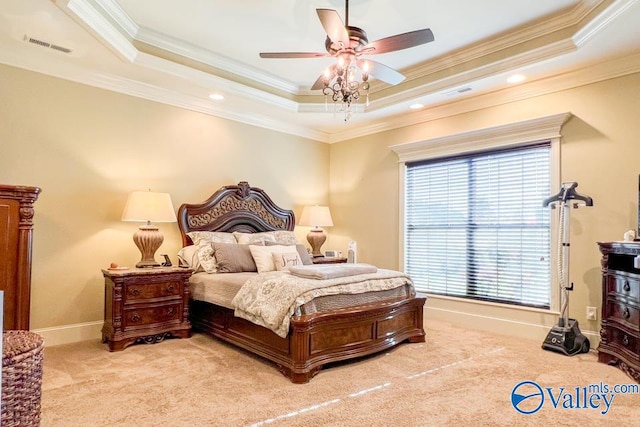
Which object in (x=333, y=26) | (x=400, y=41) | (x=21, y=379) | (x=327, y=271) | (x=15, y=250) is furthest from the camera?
(x=327, y=271)

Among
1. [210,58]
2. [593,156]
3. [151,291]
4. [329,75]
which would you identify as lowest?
[151,291]

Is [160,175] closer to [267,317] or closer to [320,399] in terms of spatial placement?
[267,317]

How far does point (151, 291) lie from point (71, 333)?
35.4 inches

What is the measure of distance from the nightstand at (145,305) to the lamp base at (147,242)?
0.14m

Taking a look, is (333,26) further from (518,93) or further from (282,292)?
(518,93)

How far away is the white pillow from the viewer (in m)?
4.27

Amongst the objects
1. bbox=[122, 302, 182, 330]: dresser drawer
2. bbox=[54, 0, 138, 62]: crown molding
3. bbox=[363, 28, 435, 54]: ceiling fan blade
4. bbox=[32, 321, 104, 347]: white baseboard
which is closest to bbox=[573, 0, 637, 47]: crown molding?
bbox=[363, 28, 435, 54]: ceiling fan blade

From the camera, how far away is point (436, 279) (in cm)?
518

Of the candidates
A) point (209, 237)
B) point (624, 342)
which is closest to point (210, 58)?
point (209, 237)

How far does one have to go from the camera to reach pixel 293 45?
410 cm

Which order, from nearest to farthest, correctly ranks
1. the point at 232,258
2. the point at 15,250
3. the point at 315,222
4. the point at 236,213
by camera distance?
the point at 15,250 < the point at 232,258 < the point at 236,213 < the point at 315,222

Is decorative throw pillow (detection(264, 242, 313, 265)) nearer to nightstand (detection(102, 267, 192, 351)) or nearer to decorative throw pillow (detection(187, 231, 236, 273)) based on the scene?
decorative throw pillow (detection(187, 231, 236, 273))

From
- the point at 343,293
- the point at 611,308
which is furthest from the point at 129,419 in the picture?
the point at 611,308

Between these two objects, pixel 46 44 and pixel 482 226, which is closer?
pixel 46 44
